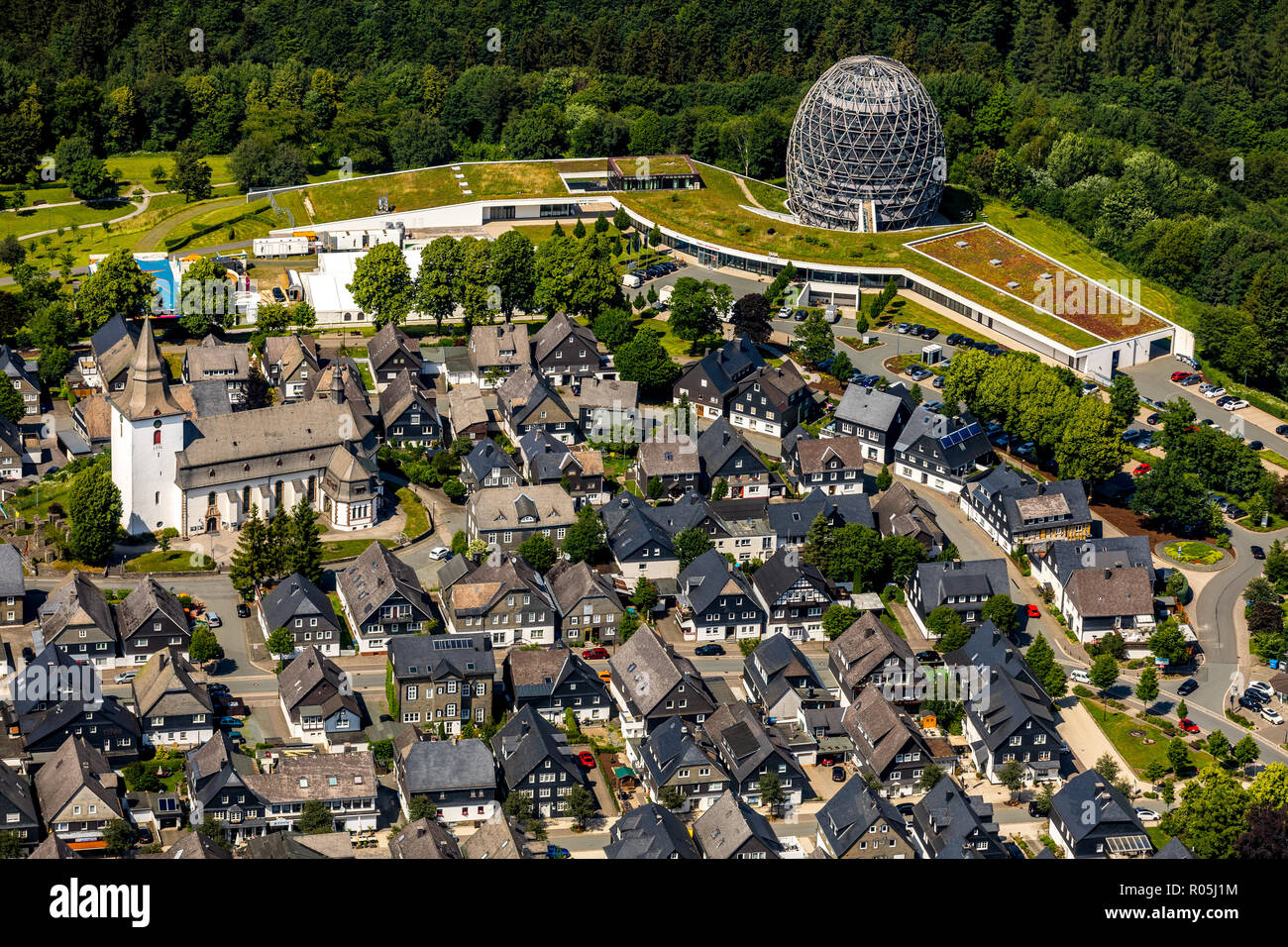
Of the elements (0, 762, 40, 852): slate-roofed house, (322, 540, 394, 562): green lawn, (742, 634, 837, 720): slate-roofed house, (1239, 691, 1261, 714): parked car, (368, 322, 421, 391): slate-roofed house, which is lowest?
(1239, 691, 1261, 714): parked car

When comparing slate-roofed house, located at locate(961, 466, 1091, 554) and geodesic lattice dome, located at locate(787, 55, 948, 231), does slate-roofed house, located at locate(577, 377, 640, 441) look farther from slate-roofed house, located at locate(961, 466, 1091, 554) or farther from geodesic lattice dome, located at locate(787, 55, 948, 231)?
geodesic lattice dome, located at locate(787, 55, 948, 231)

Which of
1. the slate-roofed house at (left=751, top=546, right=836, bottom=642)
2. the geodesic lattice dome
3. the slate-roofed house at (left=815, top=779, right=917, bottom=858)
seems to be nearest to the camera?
the slate-roofed house at (left=815, top=779, right=917, bottom=858)

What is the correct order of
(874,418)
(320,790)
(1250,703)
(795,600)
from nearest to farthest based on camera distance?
(320,790), (1250,703), (795,600), (874,418)

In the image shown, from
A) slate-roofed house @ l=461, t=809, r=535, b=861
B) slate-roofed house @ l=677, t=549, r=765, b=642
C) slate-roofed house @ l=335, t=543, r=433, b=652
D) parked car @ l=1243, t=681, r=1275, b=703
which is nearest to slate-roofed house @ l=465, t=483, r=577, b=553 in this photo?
slate-roofed house @ l=335, t=543, r=433, b=652

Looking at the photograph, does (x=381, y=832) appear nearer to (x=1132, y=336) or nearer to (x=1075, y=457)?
(x=1075, y=457)

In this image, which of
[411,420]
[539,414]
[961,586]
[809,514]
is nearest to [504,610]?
[809,514]

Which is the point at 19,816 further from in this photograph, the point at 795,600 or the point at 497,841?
the point at 795,600
